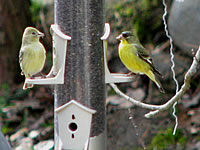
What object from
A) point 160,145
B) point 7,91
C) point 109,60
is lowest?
point 160,145

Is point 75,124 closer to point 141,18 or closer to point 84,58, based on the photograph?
point 84,58

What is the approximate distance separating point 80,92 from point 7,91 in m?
4.44

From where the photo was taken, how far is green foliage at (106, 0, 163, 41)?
8289 millimetres

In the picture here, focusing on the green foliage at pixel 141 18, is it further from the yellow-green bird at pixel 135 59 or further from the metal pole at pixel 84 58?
the metal pole at pixel 84 58

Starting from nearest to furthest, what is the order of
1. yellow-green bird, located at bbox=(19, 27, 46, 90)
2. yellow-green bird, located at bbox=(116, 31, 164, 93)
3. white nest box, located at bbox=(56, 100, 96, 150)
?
white nest box, located at bbox=(56, 100, 96, 150)
yellow-green bird, located at bbox=(19, 27, 46, 90)
yellow-green bird, located at bbox=(116, 31, 164, 93)

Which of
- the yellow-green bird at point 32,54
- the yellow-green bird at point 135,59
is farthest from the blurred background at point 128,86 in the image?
the yellow-green bird at point 32,54

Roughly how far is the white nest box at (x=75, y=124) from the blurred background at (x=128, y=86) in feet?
8.37

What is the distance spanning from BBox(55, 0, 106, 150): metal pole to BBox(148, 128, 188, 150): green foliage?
8.87 feet

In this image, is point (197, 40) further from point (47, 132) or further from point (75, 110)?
point (75, 110)

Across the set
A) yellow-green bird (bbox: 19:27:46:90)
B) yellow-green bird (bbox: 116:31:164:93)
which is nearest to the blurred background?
yellow-green bird (bbox: 116:31:164:93)

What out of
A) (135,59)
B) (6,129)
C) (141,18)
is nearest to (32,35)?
(135,59)

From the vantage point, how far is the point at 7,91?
25.6 feet

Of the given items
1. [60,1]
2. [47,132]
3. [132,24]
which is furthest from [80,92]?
[132,24]

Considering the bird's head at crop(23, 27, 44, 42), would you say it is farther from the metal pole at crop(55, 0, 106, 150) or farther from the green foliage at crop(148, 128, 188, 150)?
the green foliage at crop(148, 128, 188, 150)
